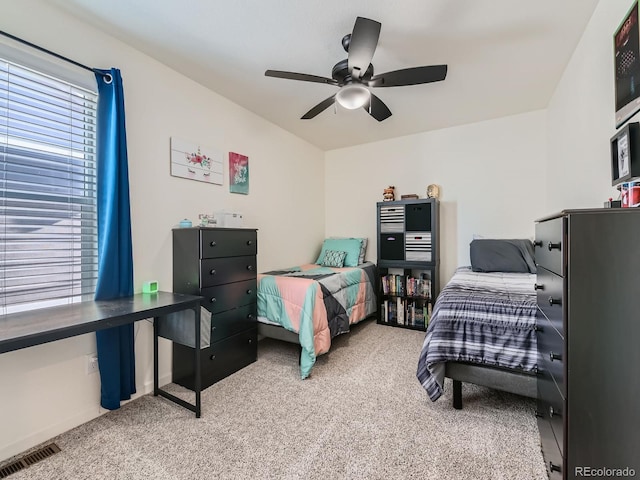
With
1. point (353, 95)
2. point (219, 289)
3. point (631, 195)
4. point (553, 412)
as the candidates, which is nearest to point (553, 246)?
point (631, 195)

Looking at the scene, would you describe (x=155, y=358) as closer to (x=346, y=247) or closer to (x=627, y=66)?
(x=346, y=247)

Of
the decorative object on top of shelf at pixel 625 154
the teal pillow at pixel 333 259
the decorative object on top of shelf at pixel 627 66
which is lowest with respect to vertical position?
the teal pillow at pixel 333 259

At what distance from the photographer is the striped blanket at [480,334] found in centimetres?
163

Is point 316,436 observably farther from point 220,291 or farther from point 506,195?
point 506,195

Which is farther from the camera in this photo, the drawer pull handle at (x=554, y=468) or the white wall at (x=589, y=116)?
the white wall at (x=589, y=116)

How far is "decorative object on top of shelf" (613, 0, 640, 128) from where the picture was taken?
1.29 m

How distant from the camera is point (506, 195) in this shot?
3.39 metres

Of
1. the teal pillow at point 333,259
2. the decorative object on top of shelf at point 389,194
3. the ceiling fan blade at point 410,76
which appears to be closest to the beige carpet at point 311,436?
the teal pillow at point 333,259

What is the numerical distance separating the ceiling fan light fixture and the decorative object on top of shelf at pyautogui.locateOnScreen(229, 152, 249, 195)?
4.47ft

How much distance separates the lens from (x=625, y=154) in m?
1.37

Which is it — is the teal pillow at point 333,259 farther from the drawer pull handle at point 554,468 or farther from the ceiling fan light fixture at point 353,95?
the drawer pull handle at point 554,468

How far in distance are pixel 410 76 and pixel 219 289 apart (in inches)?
81.6

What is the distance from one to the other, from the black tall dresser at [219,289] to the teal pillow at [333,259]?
1.44m

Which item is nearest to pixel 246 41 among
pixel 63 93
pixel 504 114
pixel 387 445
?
pixel 63 93
